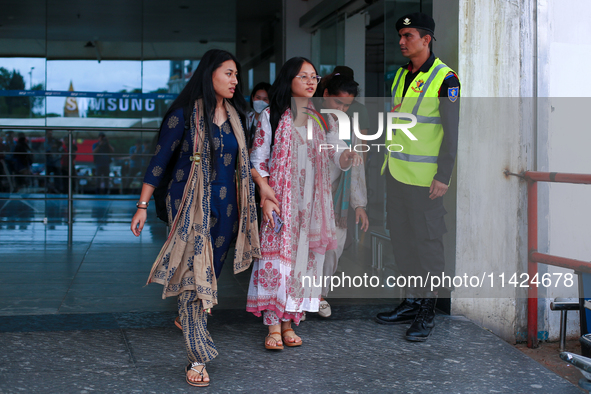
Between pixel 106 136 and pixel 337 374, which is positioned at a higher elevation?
pixel 106 136

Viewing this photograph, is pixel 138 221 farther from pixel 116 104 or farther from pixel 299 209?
pixel 116 104

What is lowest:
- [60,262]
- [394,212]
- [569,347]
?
[569,347]

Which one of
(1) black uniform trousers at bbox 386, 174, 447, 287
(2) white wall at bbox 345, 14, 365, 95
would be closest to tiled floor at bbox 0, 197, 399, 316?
(1) black uniform trousers at bbox 386, 174, 447, 287

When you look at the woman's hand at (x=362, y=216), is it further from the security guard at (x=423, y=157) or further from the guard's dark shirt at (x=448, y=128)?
the guard's dark shirt at (x=448, y=128)

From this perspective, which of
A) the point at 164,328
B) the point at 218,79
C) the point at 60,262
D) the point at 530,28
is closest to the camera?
the point at 218,79

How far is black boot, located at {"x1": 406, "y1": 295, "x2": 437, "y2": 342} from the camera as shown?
10.0 feet

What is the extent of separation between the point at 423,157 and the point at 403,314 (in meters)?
0.95

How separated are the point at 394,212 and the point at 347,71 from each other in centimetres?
113

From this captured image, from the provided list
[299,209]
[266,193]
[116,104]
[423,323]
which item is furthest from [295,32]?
[423,323]

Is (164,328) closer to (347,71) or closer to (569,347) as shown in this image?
(347,71)

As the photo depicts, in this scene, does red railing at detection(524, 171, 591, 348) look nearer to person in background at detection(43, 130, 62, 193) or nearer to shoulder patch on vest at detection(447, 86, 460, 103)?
shoulder patch on vest at detection(447, 86, 460, 103)

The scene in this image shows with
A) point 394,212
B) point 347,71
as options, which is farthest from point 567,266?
point 347,71

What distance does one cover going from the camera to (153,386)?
2.38m

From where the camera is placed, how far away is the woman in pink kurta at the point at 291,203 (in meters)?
2.87
